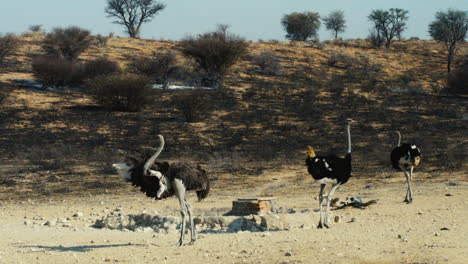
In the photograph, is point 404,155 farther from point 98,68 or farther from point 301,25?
point 301,25

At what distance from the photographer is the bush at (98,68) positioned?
113ft

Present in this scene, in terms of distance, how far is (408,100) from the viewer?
32031mm

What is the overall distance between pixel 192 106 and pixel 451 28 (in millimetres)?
28138

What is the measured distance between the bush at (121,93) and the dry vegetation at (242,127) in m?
0.45

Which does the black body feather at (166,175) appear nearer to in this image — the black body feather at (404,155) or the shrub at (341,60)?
the black body feather at (404,155)

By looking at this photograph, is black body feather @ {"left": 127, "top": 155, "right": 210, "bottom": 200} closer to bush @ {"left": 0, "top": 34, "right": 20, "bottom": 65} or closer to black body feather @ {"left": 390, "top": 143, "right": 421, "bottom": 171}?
black body feather @ {"left": 390, "top": 143, "right": 421, "bottom": 171}

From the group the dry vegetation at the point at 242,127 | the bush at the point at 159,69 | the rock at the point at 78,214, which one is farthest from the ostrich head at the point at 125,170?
the bush at the point at 159,69

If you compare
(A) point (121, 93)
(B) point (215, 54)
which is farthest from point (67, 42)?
(A) point (121, 93)

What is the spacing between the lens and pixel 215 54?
34656 mm

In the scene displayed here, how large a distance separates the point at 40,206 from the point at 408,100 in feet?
63.9

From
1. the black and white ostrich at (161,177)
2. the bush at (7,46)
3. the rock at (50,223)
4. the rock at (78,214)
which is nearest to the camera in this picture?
the black and white ostrich at (161,177)

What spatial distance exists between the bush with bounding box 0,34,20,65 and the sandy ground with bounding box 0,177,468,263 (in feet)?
69.8

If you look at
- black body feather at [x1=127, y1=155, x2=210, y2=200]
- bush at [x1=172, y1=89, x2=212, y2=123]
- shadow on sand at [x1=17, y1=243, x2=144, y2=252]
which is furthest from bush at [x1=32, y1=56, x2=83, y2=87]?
black body feather at [x1=127, y1=155, x2=210, y2=200]

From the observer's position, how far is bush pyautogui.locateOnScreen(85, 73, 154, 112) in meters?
28.8
